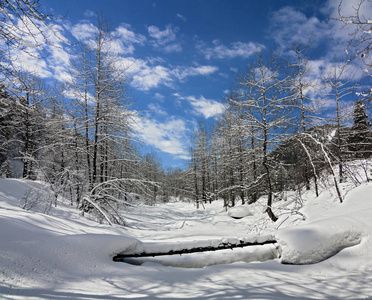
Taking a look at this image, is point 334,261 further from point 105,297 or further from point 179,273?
point 105,297

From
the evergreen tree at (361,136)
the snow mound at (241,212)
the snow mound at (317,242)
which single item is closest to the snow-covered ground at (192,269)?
the snow mound at (317,242)

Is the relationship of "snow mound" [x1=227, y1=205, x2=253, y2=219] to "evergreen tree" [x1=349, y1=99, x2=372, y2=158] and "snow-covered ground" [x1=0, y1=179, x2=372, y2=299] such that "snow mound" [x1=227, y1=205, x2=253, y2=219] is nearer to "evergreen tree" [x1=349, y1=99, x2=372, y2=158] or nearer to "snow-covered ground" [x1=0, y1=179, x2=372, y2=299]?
"evergreen tree" [x1=349, y1=99, x2=372, y2=158]

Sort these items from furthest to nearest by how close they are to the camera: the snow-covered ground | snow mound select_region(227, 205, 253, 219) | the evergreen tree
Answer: snow mound select_region(227, 205, 253, 219) → the evergreen tree → the snow-covered ground

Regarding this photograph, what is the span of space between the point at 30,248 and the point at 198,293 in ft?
7.20

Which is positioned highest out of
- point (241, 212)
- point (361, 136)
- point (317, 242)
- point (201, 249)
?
point (361, 136)

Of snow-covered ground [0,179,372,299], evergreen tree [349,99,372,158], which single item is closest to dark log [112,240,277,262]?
snow-covered ground [0,179,372,299]

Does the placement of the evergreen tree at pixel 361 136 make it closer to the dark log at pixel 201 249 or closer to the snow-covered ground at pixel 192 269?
the snow-covered ground at pixel 192 269

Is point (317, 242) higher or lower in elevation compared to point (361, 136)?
lower

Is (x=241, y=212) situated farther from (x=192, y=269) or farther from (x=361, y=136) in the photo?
(x=192, y=269)

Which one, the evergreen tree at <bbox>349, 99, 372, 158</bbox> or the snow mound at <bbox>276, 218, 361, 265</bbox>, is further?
the evergreen tree at <bbox>349, 99, 372, 158</bbox>

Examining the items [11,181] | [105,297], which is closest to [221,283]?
[105,297]

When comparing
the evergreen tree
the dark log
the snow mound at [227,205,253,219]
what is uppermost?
the evergreen tree


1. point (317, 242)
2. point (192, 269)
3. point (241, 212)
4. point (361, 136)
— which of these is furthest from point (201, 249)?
point (241, 212)

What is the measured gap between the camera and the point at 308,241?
3357 mm
